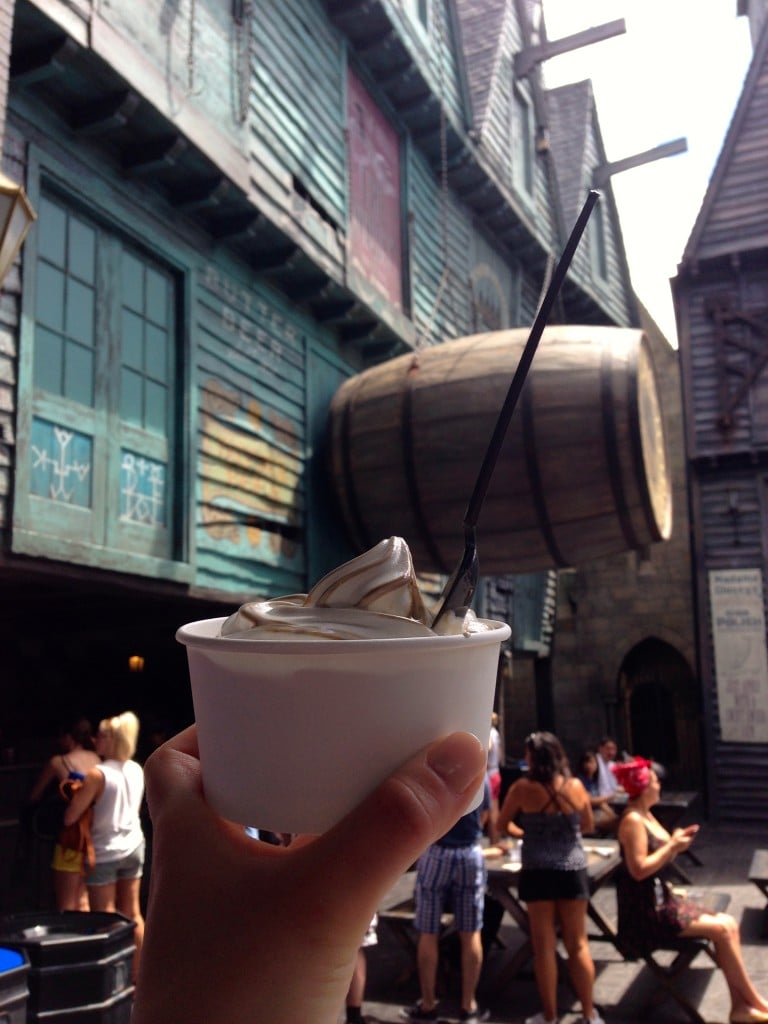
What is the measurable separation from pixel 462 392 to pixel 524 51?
34.8 ft

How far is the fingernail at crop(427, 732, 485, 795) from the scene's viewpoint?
3.92 feet

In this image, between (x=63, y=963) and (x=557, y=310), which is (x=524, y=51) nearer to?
(x=557, y=310)

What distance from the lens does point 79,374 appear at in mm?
5734

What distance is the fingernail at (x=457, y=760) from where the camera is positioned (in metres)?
1.20

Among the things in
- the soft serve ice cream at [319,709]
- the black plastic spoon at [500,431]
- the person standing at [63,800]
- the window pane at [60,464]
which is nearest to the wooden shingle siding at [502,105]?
the window pane at [60,464]

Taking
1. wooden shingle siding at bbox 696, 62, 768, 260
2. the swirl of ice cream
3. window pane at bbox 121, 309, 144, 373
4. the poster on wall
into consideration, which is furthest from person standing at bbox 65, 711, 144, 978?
wooden shingle siding at bbox 696, 62, 768, 260

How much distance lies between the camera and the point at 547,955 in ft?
16.7

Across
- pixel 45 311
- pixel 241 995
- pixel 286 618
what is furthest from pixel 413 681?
pixel 45 311

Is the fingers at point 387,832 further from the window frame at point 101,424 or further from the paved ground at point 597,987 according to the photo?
the window frame at point 101,424

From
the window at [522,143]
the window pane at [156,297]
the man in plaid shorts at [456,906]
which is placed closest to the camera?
the man in plaid shorts at [456,906]

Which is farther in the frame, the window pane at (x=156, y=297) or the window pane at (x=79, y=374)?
the window pane at (x=156, y=297)

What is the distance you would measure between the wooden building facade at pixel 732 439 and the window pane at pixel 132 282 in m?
10.8

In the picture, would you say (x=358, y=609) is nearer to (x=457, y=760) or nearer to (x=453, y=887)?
(x=457, y=760)

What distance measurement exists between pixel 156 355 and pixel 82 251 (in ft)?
2.99
